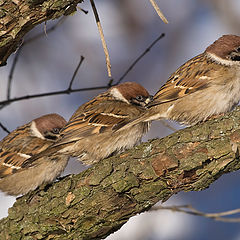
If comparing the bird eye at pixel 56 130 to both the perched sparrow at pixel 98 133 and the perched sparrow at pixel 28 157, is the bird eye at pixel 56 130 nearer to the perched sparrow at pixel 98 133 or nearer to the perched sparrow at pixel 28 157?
the perched sparrow at pixel 28 157

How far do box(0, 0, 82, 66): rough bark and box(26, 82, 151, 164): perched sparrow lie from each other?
3.85ft

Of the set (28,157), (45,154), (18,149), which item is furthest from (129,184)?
(18,149)

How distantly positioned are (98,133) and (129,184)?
3.84 ft

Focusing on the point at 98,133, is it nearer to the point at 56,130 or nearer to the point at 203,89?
the point at 56,130

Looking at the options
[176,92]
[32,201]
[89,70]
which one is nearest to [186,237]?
[89,70]

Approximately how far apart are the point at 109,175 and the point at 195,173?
1.82 feet

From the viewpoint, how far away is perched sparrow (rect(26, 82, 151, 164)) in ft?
12.9

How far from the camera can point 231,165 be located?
276 centimetres

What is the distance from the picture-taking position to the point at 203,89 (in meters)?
3.81

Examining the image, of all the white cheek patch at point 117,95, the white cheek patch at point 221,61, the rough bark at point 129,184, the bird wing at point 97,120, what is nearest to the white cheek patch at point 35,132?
the bird wing at point 97,120

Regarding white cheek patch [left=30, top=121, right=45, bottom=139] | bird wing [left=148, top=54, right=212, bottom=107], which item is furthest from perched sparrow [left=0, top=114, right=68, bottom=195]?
bird wing [left=148, top=54, right=212, bottom=107]

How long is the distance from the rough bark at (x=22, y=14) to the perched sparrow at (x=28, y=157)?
1.27m

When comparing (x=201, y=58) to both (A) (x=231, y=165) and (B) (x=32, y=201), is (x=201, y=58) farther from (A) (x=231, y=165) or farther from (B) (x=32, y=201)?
(B) (x=32, y=201)

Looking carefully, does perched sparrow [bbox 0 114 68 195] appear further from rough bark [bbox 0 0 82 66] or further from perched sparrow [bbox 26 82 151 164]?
rough bark [bbox 0 0 82 66]
